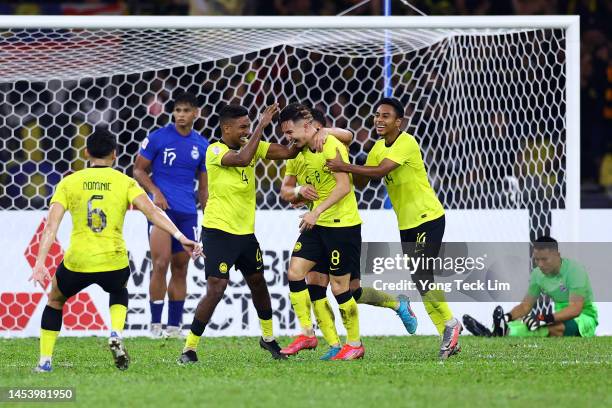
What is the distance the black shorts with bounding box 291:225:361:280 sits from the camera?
8883 millimetres

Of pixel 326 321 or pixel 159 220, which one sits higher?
pixel 159 220

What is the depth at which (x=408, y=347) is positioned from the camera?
1031 centimetres

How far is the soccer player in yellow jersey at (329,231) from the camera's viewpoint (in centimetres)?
881

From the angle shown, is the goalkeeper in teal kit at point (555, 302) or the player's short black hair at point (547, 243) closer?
the goalkeeper in teal kit at point (555, 302)

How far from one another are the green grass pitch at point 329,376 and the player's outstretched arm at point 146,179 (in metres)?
1.39

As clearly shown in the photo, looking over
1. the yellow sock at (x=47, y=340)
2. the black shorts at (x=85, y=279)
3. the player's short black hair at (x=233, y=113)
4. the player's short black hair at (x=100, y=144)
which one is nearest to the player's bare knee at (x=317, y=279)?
the player's short black hair at (x=233, y=113)

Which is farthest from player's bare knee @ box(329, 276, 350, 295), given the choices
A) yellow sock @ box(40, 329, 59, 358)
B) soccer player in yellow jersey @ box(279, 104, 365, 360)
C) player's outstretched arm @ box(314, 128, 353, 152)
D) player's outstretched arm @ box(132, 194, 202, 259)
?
yellow sock @ box(40, 329, 59, 358)

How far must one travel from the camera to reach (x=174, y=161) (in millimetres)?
11148

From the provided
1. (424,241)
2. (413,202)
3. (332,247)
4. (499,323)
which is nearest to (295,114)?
(332,247)

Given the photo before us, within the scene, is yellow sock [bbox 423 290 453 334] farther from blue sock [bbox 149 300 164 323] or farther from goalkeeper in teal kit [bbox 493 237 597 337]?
blue sock [bbox 149 300 164 323]

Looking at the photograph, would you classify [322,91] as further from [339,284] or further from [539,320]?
[339,284]

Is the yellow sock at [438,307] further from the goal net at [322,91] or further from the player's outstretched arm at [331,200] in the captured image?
the goal net at [322,91]

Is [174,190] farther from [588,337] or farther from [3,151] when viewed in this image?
[588,337]

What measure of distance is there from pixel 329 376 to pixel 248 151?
1.79 meters
